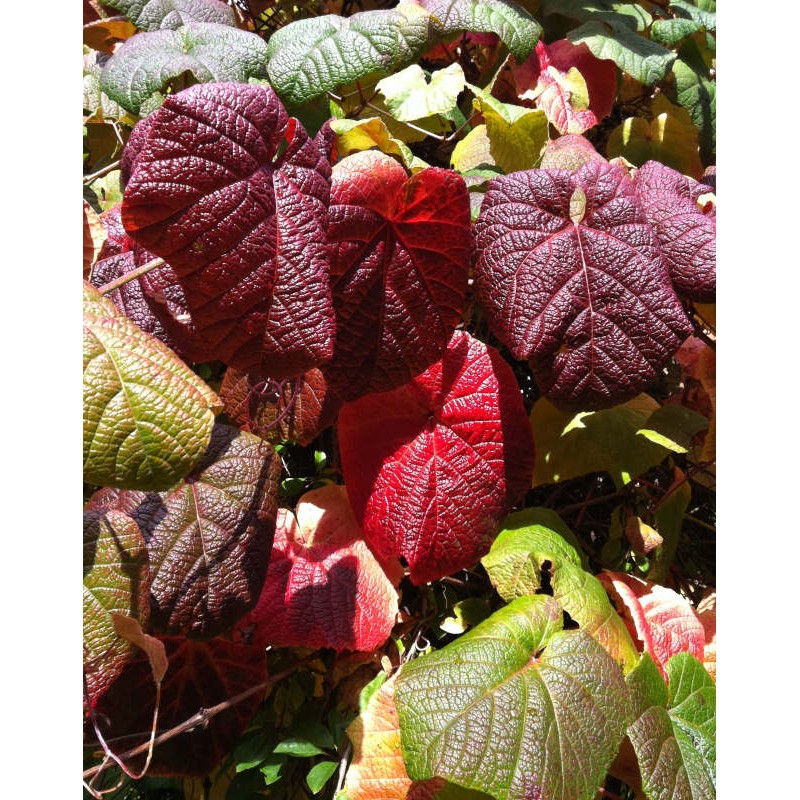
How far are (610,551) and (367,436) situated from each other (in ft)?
1.27

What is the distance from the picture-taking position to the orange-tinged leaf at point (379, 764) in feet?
2.48

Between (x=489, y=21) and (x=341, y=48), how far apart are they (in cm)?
21

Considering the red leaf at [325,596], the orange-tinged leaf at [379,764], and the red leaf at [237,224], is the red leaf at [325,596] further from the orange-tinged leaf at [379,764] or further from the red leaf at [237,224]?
the red leaf at [237,224]

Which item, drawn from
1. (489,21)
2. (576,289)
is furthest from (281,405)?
(489,21)

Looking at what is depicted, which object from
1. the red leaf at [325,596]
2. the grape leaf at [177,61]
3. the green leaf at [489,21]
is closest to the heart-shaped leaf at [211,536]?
the red leaf at [325,596]

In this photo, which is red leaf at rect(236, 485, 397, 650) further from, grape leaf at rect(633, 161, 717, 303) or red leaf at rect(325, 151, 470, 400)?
grape leaf at rect(633, 161, 717, 303)

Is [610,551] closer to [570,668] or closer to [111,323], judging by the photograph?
[570,668]

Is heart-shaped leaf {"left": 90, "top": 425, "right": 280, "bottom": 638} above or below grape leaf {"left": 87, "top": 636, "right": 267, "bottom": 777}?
above

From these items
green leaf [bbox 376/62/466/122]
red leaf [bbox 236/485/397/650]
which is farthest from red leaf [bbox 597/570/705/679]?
green leaf [bbox 376/62/466/122]

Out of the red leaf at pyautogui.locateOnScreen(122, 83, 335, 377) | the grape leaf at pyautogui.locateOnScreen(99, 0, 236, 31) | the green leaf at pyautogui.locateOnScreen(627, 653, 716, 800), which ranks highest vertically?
the grape leaf at pyautogui.locateOnScreen(99, 0, 236, 31)

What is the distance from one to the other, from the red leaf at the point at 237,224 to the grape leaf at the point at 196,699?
0.38 meters

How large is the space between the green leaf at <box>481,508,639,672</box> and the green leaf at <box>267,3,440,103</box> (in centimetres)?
57

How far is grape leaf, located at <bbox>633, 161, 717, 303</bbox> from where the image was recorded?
733 mm

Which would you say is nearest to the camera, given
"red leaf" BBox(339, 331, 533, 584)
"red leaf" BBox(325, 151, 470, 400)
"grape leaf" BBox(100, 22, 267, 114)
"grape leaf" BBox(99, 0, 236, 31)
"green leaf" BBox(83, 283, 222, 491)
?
"green leaf" BBox(83, 283, 222, 491)
